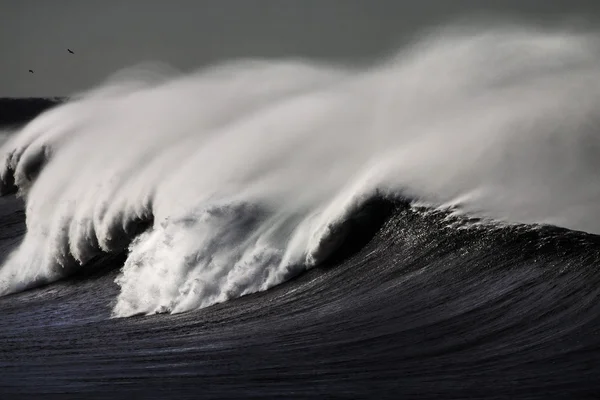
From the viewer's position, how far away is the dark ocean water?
932cm

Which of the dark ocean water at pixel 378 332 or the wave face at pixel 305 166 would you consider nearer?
the dark ocean water at pixel 378 332

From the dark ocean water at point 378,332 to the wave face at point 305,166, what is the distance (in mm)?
686

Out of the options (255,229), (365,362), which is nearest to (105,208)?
(255,229)

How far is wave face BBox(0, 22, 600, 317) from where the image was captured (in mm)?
15531

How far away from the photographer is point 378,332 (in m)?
11.5

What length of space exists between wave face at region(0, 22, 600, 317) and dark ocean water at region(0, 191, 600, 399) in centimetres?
69

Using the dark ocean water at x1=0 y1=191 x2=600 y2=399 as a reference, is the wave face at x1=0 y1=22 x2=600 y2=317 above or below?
above

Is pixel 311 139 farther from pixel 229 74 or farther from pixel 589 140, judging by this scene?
pixel 229 74

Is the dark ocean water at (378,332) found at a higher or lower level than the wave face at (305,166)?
lower

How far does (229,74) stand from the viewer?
28.0 meters

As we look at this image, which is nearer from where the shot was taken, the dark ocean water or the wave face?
the dark ocean water

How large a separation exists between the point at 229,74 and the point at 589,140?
13050 millimetres

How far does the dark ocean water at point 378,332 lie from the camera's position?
9.32 metres

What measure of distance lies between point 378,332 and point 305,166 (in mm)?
8056
